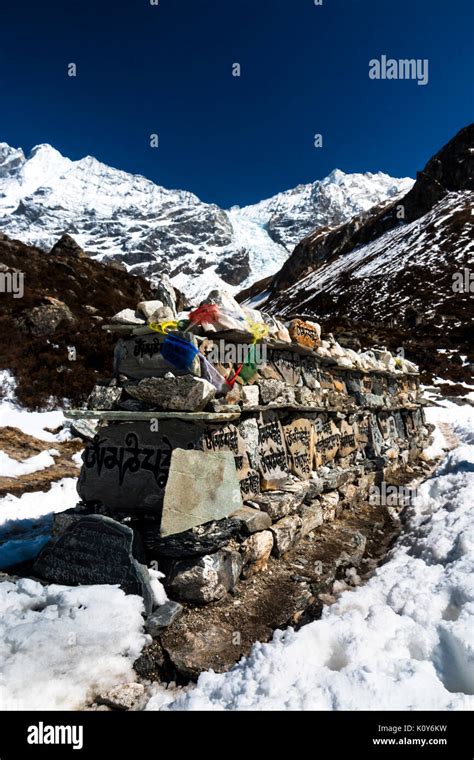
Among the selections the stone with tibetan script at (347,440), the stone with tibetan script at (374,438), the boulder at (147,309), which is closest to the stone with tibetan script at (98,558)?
the boulder at (147,309)

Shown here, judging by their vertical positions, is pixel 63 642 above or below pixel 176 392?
below

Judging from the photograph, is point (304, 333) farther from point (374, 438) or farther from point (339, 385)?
point (374, 438)

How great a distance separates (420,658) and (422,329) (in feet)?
155

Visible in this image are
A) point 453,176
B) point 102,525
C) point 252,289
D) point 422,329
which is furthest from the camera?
point 252,289

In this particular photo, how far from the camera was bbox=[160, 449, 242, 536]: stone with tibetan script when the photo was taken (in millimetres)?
3947

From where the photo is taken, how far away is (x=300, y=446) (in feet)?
20.7

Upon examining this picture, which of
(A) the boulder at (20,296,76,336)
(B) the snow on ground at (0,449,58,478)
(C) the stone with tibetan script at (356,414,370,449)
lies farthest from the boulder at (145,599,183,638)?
(A) the boulder at (20,296,76,336)

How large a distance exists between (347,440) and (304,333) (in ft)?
8.50

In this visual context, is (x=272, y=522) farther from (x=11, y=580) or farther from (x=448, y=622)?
(x=11, y=580)

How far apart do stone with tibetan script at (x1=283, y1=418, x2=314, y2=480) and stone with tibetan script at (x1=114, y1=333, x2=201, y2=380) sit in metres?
2.23

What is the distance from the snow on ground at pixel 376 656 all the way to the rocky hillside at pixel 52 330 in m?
12.6

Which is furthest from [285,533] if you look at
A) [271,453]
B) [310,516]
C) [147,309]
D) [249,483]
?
[147,309]
